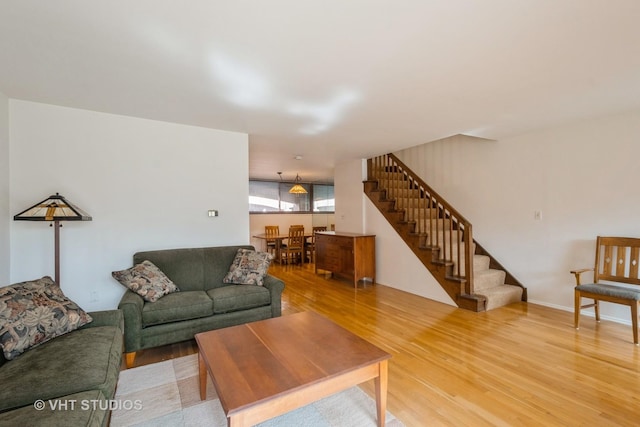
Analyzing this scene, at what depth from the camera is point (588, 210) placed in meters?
3.59

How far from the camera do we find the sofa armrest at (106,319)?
85.4 inches

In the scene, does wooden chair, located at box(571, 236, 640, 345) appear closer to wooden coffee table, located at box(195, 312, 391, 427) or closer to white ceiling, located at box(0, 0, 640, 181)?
white ceiling, located at box(0, 0, 640, 181)

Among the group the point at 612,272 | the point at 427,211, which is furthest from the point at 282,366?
the point at 427,211

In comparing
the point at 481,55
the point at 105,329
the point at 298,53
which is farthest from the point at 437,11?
the point at 105,329

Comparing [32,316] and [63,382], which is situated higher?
[32,316]

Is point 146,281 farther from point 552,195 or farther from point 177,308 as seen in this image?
point 552,195

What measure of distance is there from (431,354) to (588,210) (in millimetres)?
2795

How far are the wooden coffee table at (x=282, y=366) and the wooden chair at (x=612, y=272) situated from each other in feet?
8.97

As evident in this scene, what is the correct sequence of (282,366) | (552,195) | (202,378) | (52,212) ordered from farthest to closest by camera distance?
1. (552,195)
2. (52,212)
3. (202,378)
4. (282,366)

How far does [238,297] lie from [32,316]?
5.02ft

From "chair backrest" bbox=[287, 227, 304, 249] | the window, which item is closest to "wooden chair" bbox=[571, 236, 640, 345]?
"chair backrest" bbox=[287, 227, 304, 249]

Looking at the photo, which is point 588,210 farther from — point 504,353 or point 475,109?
point 504,353

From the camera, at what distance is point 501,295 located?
3.97m

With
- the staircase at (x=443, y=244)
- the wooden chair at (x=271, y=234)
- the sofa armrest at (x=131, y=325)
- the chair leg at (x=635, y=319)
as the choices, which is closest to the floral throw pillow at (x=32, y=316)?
the sofa armrest at (x=131, y=325)
